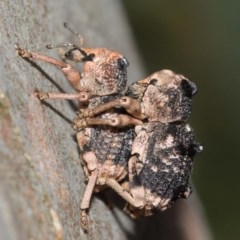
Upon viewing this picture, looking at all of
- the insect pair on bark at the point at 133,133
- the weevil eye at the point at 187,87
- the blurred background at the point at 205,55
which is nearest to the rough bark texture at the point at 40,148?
the insect pair on bark at the point at 133,133

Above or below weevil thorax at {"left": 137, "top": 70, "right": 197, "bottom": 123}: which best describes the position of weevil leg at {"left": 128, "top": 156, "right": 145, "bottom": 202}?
below

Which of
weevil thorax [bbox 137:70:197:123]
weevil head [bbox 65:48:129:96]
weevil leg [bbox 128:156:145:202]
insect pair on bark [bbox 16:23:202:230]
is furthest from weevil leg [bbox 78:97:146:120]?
weevil leg [bbox 128:156:145:202]

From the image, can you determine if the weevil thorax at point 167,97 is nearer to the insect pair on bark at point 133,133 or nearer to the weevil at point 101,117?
the insect pair on bark at point 133,133

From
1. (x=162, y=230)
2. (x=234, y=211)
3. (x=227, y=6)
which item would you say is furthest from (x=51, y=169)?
(x=227, y=6)

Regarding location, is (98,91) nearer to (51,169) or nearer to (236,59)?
(51,169)

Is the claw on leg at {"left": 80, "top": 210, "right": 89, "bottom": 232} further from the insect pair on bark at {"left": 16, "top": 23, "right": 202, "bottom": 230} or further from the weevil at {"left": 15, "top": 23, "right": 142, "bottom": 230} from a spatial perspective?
the insect pair on bark at {"left": 16, "top": 23, "right": 202, "bottom": 230}

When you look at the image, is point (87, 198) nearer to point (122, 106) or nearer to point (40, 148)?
point (122, 106)

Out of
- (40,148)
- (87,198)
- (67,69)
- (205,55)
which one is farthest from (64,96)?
(205,55)
